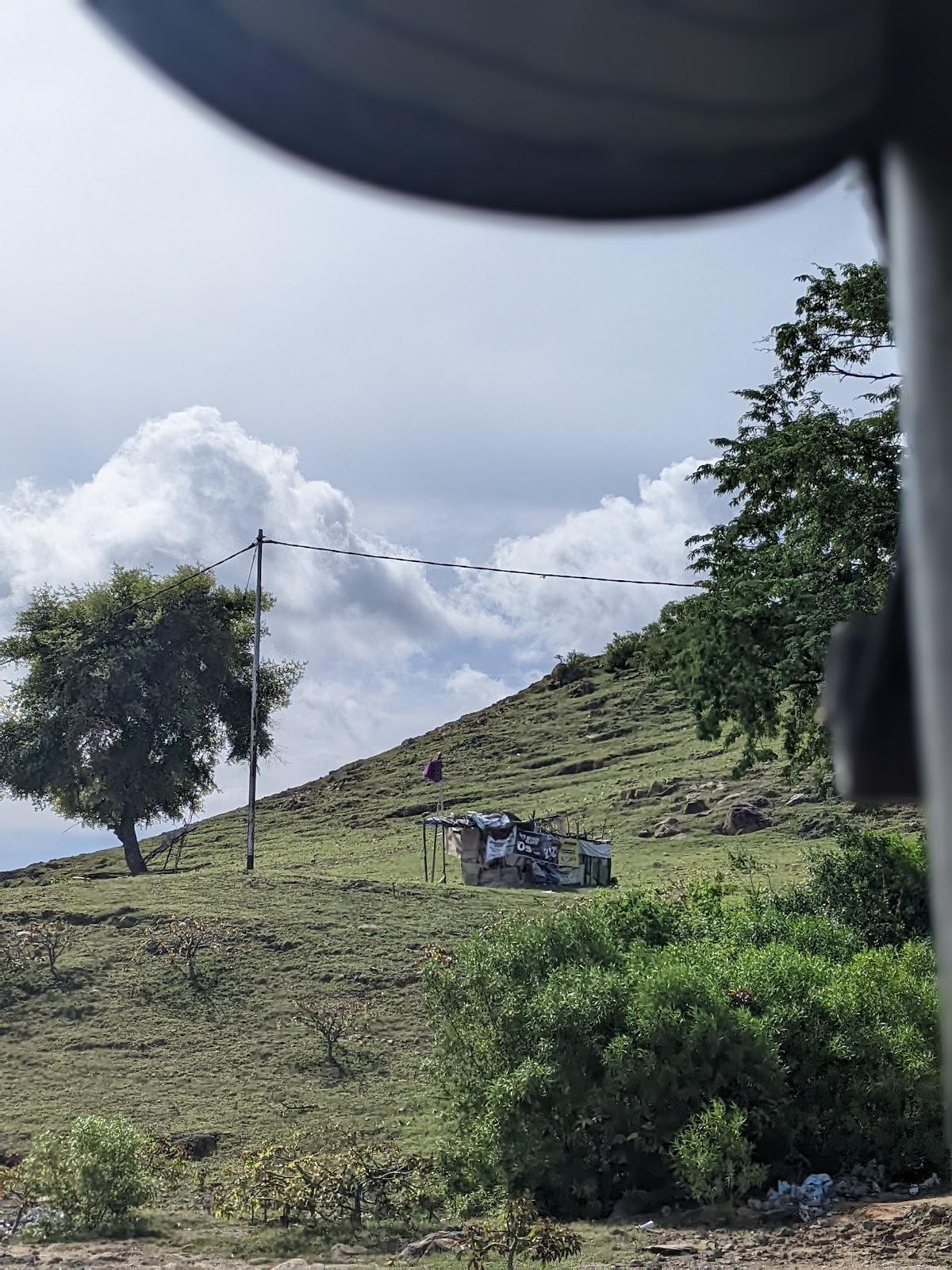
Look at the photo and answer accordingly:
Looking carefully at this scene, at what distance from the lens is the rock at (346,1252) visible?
7.85 metres

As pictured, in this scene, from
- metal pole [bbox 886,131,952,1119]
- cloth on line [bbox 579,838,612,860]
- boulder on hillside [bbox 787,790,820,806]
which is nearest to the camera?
metal pole [bbox 886,131,952,1119]

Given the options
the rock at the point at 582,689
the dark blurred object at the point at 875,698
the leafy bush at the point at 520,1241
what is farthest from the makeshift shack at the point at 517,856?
the rock at the point at 582,689

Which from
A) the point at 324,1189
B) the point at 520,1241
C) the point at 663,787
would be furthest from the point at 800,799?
the point at 520,1241

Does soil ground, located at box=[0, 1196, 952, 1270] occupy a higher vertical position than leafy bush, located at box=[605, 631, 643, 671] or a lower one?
lower

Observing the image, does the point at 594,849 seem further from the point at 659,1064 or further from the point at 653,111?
the point at 653,111

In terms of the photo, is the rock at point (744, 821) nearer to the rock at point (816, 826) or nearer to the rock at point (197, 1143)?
the rock at point (816, 826)

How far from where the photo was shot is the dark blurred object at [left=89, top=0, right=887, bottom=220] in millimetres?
1004

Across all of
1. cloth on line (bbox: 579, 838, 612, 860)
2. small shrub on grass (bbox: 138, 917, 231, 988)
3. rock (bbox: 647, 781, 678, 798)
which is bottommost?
small shrub on grass (bbox: 138, 917, 231, 988)

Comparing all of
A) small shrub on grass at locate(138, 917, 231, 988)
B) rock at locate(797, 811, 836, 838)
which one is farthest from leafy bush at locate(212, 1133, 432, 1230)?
rock at locate(797, 811, 836, 838)

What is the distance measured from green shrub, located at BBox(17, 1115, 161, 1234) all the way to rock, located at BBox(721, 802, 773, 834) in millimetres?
26962

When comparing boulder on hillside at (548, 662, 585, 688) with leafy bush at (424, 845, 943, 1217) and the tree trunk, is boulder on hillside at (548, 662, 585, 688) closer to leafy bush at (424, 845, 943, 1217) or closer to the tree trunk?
the tree trunk

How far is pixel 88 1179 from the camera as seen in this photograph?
8602 mm

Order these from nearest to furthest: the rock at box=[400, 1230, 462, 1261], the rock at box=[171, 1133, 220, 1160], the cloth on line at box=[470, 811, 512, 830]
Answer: the rock at box=[400, 1230, 462, 1261]
the rock at box=[171, 1133, 220, 1160]
the cloth on line at box=[470, 811, 512, 830]

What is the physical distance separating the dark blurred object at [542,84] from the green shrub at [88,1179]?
29.4 ft
